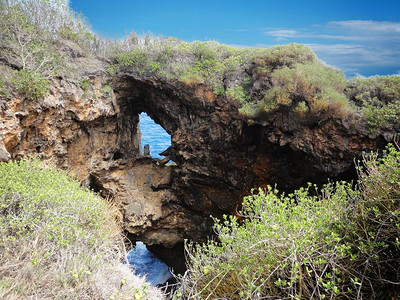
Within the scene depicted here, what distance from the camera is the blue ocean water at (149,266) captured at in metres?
13.6

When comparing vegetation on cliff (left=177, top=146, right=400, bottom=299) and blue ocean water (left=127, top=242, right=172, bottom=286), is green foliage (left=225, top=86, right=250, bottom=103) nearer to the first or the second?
vegetation on cliff (left=177, top=146, right=400, bottom=299)

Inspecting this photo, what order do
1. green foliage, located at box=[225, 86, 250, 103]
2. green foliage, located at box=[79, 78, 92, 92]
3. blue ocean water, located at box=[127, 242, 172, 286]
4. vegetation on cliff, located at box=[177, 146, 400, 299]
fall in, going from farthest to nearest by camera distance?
blue ocean water, located at box=[127, 242, 172, 286] < green foliage, located at box=[79, 78, 92, 92] < green foliage, located at box=[225, 86, 250, 103] < vegetation on cliff, located at box=[177, 146, 400, 299]

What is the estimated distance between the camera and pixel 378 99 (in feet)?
25.8

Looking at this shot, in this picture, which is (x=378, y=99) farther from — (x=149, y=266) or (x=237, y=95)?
(x=149, y=266)

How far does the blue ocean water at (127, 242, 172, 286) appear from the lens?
1356 centimetres

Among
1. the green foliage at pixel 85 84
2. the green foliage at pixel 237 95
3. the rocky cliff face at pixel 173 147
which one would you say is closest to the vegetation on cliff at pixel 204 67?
the green foliage at pixel 237 95

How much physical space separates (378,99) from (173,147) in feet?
23.1

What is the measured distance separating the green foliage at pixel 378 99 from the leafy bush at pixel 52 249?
700cm

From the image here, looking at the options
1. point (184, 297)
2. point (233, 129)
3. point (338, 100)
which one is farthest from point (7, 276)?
point (338, 100)

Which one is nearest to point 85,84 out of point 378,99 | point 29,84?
point 29,84

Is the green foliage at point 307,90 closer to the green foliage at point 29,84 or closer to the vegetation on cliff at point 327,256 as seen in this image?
the vegetation on cliff at point 327,256

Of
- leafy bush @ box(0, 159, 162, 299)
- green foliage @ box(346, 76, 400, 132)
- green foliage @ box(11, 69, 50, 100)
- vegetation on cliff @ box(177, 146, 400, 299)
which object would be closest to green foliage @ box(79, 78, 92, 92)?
green foliage @ box(11, 69, 50, 100)

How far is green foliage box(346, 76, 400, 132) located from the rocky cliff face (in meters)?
0.41

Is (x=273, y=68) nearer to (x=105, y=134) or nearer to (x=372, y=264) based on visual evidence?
(x=105, y=134)
